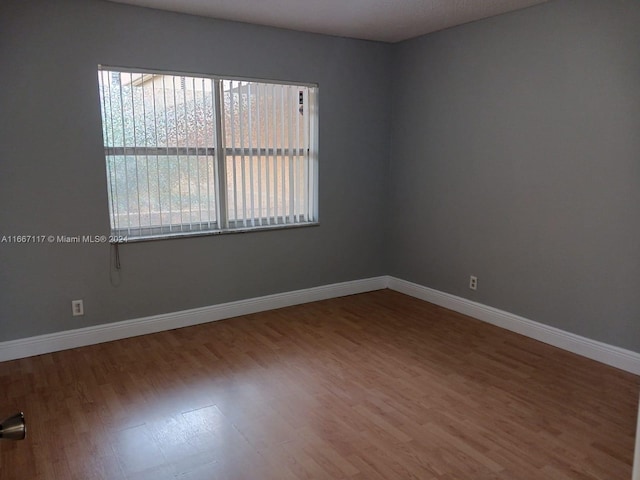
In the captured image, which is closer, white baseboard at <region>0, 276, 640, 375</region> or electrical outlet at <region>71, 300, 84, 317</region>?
white baseboard at <region>0, 276, 640, 375</region>

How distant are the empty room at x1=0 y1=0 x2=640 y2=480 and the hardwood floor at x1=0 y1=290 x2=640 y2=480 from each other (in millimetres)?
17

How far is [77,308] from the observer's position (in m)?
3.48

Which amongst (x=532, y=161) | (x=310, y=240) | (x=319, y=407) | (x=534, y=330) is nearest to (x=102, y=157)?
(x=310, y=240)

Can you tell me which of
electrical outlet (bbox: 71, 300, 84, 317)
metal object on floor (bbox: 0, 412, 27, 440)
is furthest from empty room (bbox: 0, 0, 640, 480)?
metal object on floor (bbox: 0, 412, 27, 440)

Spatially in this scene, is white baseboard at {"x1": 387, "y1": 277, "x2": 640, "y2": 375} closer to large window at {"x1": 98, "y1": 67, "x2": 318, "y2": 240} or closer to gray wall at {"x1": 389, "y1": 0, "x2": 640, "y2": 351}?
gray wall at {"x1": 389, "y1": 0, "x2": 640, "y2": 351}

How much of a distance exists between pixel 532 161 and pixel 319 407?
2.39 meters

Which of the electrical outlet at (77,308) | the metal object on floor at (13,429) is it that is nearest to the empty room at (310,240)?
the electrical outlet at (77,308)

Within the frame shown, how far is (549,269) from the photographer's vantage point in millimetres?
3562

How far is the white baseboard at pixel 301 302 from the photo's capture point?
10.7 ft

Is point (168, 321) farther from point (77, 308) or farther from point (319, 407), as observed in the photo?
point (319, 407)

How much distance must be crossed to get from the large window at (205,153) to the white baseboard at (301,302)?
69cm

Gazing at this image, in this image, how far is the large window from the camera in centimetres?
351

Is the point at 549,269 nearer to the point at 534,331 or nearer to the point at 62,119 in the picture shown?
the point at 534,331

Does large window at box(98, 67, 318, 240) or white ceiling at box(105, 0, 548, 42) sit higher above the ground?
white ceiling at box(105, 0, 548, 42)
